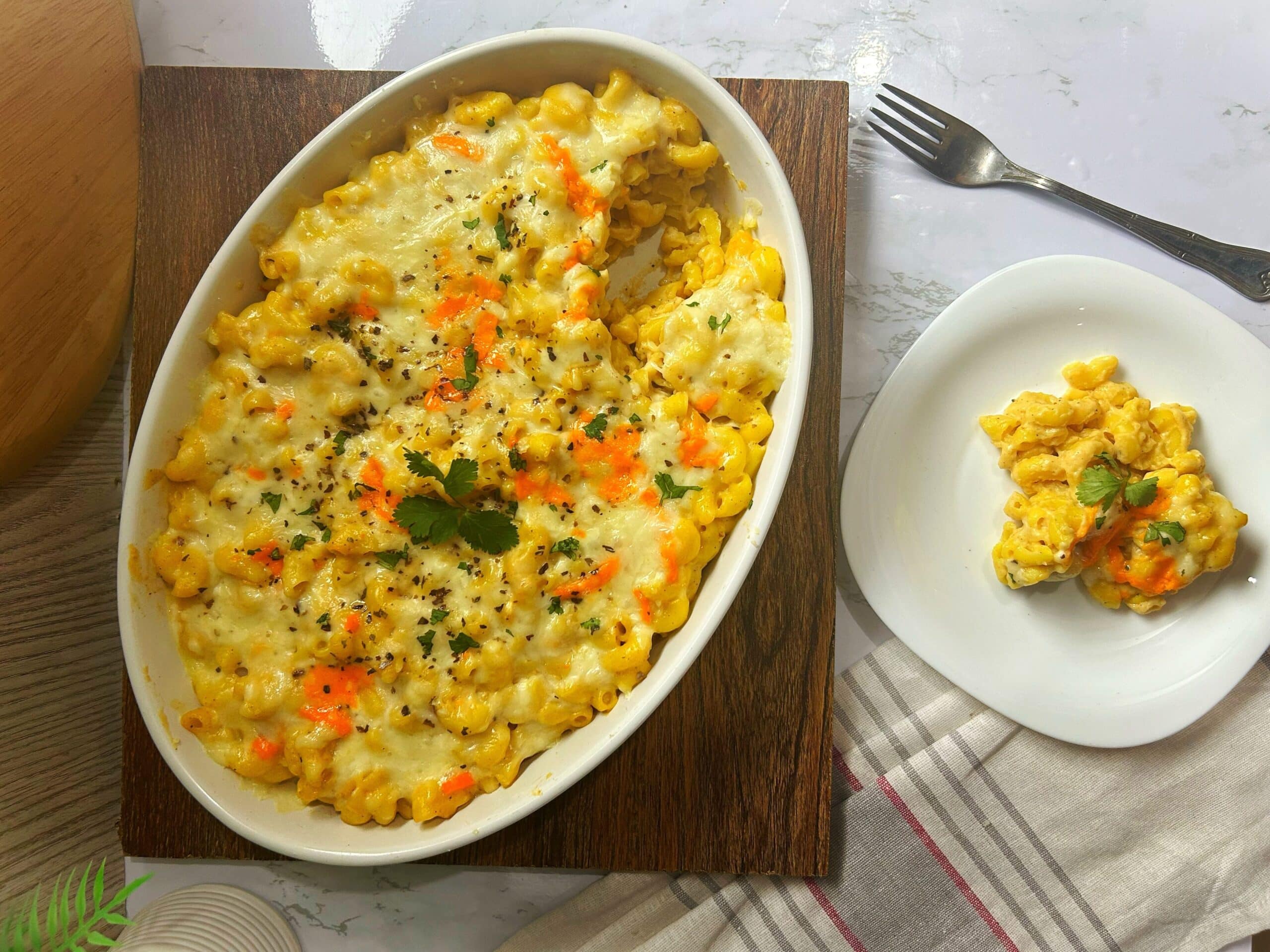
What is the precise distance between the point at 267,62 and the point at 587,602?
1835 mm

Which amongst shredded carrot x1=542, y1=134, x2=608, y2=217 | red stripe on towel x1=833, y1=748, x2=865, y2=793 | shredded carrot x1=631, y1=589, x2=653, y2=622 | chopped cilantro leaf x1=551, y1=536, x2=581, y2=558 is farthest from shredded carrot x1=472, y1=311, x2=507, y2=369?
red stripe on towel x1=833, y1=748, x2=865, y2=793

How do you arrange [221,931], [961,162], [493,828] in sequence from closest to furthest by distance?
1. [493,828]
2. [221,931]
3. [961,162]

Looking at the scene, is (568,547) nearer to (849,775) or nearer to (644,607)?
(644,607)

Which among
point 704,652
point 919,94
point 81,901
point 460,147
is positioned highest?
point 460,147

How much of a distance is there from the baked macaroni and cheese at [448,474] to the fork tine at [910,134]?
0.77 m

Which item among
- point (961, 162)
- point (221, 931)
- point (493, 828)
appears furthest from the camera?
point (961, 162)

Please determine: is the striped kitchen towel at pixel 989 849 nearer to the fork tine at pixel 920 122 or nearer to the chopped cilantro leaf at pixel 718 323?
the chopped cilantro leaf at pixel 718 323

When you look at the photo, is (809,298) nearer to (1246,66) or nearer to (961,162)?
(961,162)

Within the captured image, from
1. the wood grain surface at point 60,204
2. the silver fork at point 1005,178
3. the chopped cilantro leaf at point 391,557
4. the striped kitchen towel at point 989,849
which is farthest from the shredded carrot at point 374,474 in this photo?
the silver fork at point 1005,178

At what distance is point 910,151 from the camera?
2496 millimetres

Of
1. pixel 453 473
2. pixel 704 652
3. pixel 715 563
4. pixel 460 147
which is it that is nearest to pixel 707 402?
pixel 715 563

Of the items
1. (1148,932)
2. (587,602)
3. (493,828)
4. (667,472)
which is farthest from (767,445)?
(1148,932)

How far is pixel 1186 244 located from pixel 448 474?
216 centimetres

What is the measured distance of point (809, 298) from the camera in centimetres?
203
